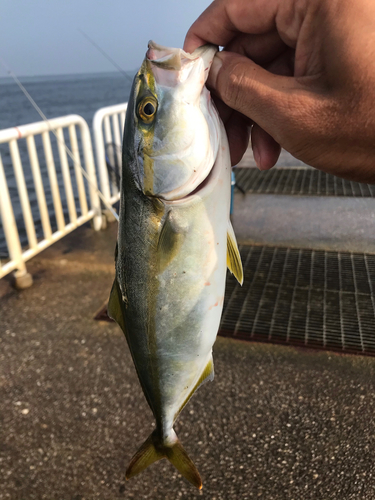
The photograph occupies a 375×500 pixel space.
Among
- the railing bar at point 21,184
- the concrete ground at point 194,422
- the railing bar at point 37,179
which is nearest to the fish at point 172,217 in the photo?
the concrete ground at point 194,422

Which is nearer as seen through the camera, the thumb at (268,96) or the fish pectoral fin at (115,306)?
the thumb at (268,96)

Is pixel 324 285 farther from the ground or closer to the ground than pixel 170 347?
closer to the ground

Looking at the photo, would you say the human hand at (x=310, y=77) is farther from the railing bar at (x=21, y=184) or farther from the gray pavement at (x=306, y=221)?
the gray pavement at (x=306, y=221)

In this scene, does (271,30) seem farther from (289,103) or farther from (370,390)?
(370,390)

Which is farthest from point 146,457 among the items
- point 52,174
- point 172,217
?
point 52,174

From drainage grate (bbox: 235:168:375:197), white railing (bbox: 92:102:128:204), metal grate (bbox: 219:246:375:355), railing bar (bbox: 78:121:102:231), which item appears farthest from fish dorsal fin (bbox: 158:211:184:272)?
drainage grate (bbox: 235:168:375:197)

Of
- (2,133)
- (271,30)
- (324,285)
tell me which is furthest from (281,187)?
(271,30)
